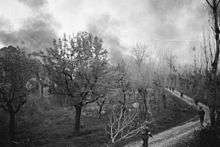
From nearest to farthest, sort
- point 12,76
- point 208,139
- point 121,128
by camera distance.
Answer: point 208,139, point 121,128, point 12,76

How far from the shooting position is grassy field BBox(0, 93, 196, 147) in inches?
1062

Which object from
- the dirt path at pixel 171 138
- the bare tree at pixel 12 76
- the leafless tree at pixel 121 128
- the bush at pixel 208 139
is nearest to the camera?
the bush at pixel 208 139

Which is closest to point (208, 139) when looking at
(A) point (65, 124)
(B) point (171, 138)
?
(B) point (171, 138)

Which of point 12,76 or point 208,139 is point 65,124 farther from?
point 208,139

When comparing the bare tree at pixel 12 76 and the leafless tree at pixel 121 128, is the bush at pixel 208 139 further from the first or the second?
the bare tree at pixel 12 76

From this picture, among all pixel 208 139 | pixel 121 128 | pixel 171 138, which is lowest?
pixel 171 138

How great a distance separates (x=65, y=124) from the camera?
117ft

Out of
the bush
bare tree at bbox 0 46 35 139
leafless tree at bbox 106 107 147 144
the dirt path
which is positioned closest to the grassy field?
leafless tree at bbox 106 107 147 144

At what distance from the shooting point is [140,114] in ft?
128

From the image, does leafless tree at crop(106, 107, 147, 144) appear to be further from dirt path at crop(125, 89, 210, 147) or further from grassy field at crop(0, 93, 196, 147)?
dirt path at crop(125, 89, 210, 147)

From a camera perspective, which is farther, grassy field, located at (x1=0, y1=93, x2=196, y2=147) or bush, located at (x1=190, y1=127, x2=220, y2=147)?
grassy field, located at (x1=0, y1=93, x2=196, y2=147)

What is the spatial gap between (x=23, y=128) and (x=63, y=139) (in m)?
9.39

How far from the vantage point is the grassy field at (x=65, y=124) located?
88.5 ft

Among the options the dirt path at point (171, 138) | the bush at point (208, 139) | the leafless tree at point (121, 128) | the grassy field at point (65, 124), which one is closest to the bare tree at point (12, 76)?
the grassy field at point (65, 124)
